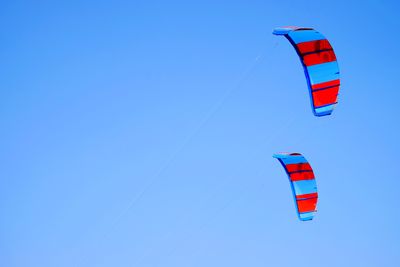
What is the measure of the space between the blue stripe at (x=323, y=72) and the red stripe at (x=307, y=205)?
13.9 feet

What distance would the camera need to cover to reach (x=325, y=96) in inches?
564

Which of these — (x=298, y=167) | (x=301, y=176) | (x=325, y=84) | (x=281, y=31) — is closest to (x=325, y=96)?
(x=325, y=84)

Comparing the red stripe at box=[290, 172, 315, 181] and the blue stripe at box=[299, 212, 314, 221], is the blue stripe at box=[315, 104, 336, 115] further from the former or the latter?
the blue stripe at box=[299, 212, 314, 221]

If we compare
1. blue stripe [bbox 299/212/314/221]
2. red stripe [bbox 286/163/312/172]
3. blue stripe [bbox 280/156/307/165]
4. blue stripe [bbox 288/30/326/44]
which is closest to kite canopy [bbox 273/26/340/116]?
blue stripe [bbox 288/30/326/44]

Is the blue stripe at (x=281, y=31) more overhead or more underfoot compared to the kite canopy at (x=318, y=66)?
more overhead

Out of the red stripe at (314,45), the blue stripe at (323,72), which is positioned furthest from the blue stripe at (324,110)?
the red stripe at (314,45)

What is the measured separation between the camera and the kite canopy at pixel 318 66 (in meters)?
13.7

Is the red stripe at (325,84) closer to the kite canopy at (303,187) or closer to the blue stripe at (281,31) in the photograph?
the blue stripe at (281,31)

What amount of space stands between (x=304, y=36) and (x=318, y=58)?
67 centimetres

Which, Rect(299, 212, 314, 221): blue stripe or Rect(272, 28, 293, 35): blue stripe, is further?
Rect(299, 212, 314, 221): blue stripe

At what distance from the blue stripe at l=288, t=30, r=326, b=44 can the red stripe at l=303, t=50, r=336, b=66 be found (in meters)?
0.35

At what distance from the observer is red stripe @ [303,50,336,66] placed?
549 inches

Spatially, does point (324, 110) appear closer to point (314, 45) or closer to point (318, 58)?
point (318, 58)

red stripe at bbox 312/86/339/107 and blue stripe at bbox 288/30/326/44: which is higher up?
blue stripe at bbox 288/30/326/44
